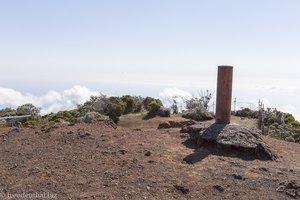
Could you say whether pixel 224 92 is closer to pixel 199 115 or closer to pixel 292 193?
pixel 292 193

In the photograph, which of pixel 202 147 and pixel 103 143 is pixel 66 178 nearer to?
pixel 103 143

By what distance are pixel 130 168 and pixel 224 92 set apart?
4321 millimetres

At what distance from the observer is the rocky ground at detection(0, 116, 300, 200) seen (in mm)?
Answer: 6336

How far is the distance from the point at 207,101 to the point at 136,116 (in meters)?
5.73

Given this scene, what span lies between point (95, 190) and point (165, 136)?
4566mm

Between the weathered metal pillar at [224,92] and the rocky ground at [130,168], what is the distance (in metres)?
1.18

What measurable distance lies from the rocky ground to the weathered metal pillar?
118 centimetres

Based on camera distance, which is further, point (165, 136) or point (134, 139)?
point (165, 136)

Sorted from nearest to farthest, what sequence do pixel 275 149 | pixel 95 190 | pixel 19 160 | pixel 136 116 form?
pixel 95 190
pixel 19 160
pixel 275 149
pixel 136 116

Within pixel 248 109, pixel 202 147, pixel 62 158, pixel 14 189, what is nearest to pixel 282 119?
pixel 248 109

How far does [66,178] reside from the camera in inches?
264

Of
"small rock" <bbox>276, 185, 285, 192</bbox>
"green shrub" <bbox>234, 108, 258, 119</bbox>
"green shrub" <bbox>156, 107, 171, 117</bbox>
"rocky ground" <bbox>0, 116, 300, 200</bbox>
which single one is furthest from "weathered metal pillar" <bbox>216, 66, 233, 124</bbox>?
"green shrub" <bbox>234, 108, 258, 119</bbox>

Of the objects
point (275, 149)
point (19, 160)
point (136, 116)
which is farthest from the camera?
point (136, 116)

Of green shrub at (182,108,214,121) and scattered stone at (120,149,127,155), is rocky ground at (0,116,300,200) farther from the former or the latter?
green shrub at (182,108,214,121)
